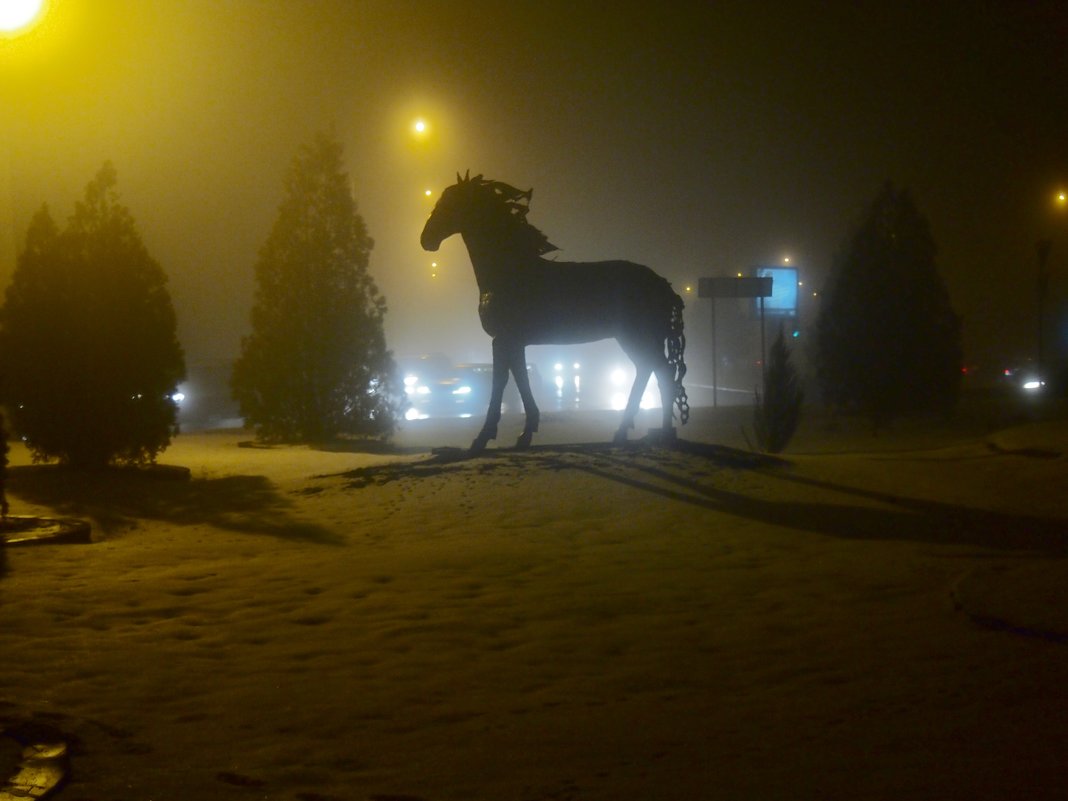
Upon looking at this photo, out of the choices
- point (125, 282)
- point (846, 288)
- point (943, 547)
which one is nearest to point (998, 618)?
point (943, 547)

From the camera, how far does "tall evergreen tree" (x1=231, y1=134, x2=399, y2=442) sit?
24031 millimetres

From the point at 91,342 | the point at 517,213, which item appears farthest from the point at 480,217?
the point at 91,342

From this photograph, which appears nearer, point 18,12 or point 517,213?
point 18,12

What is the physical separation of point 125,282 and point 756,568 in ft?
36.6

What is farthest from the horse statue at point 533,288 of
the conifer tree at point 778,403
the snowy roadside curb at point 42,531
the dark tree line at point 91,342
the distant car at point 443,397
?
the distant car at point 443,397

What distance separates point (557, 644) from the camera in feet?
23.2

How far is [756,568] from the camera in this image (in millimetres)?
9453

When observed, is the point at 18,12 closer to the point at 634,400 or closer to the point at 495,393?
the point at 495,393

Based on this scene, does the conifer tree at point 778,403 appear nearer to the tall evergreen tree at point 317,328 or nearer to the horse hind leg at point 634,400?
the horse hind leg at point 634,400

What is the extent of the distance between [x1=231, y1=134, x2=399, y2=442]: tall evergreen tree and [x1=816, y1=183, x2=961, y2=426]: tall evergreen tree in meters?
11.0

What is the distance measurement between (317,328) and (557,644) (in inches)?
703

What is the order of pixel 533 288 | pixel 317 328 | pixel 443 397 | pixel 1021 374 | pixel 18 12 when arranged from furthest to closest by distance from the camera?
pixel 1021 374
pixel 443 397
pixel 317 328
pixel 533 288
pixel 18 12

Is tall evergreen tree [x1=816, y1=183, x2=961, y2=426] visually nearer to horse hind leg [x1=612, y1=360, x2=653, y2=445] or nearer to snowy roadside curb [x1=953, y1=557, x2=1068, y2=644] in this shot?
horse hind leg [x1=612, y1=360, x2=653, y2=445]

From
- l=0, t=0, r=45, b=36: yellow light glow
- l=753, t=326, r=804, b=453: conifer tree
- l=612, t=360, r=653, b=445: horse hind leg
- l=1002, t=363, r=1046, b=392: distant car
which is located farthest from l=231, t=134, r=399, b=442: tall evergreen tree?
l=1002, t=363, r=1046, b=392: distant car
